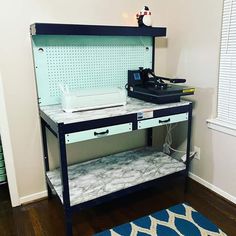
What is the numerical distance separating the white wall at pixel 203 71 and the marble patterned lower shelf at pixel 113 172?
30 cm

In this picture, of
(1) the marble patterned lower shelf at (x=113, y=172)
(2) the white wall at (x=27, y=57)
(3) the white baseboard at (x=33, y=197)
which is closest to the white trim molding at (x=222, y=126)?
(1) the marble patterned lower shelf at (x=113, y=172)

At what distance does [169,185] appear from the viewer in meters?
2.38

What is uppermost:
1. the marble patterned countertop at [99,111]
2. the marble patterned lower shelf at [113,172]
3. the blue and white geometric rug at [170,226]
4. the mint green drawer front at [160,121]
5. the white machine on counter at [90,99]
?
the white machine on counter at [90,99]

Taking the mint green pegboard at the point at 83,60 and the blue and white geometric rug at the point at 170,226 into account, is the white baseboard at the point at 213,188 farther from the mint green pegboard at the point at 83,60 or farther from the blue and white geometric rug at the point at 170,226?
the mint green pegboard at the point at 83,60

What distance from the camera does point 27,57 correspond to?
1854mm

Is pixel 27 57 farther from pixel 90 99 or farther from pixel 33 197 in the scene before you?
pixel 33 197

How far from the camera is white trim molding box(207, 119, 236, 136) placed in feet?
6.35

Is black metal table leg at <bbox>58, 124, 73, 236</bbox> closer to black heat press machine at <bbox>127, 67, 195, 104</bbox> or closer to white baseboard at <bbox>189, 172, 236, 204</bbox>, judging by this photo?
black heat press machine at <bbox>127, 67, 195, 104</bbox>

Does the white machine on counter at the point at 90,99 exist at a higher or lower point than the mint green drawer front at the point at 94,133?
higher

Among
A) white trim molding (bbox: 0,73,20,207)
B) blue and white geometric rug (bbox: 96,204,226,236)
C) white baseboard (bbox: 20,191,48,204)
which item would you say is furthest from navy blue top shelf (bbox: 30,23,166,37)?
blue and white geometric rug (bbox: 96,204,226,236)

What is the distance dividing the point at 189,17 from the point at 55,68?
124cm

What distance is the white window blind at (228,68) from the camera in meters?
1.85

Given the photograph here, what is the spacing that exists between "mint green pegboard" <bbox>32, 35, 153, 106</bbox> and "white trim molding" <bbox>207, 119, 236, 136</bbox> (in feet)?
2.68

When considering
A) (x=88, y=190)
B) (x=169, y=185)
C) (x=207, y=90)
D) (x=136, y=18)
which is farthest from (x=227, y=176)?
(x=136, y=18)
